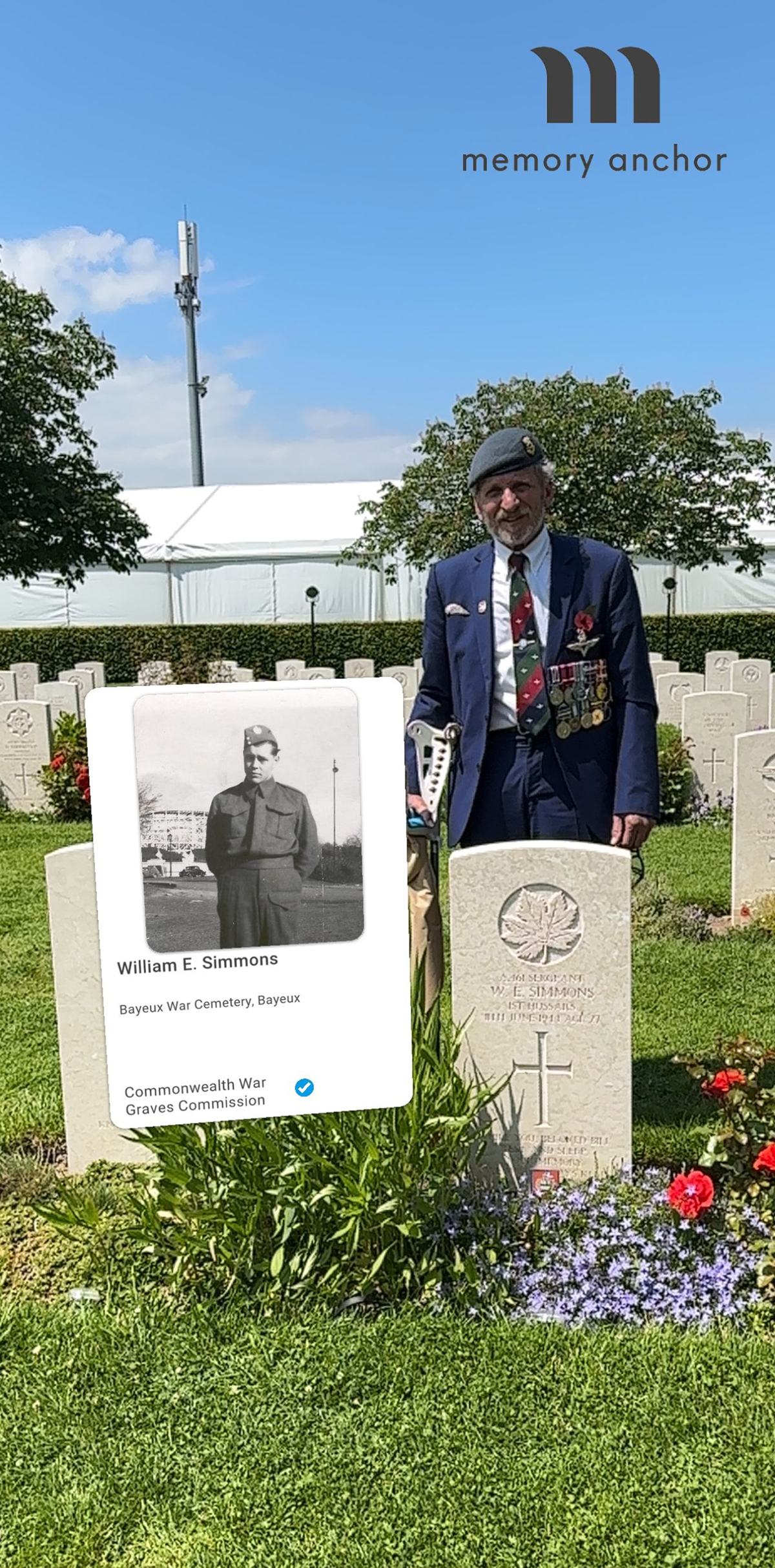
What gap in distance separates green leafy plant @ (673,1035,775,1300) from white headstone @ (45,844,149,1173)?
1.73 m

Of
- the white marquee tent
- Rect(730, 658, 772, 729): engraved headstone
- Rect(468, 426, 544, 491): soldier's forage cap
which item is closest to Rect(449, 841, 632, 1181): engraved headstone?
Rect(468, 426, 544, 491): soldier's forage cap

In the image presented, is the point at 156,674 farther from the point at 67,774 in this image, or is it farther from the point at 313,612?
the point at 67,774

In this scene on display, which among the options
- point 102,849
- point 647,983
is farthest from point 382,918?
Answer: point 647,983

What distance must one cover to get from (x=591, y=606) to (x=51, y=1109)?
2574 millimetres

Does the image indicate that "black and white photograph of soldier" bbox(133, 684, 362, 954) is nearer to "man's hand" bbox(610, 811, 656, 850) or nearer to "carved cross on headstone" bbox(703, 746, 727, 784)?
"man's hand" bbox(610, 811, 656, 850)

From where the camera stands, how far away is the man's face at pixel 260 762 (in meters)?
2.40

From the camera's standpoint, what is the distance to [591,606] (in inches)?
135

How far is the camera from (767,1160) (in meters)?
2.85

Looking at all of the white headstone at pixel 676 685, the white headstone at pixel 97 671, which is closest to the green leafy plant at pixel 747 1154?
the white headstone at pixel 676 685

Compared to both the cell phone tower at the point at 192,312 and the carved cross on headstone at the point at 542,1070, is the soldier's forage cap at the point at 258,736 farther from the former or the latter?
the cell phone tower at the point at 192,312

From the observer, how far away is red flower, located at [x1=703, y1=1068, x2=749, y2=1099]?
10.1ft

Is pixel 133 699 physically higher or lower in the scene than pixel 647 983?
higher

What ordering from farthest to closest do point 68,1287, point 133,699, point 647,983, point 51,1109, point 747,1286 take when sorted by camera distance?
point 647,983, point 51,1109, point 68,1287, point 747,1286, point 133,699

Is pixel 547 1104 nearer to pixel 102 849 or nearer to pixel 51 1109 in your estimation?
A: pixel 102 849
